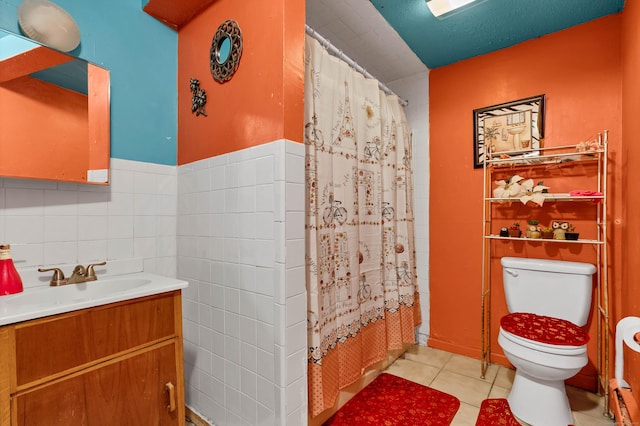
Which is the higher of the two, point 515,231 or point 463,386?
point 515,231

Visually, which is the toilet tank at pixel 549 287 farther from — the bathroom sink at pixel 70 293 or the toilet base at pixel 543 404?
the bathroom sink at pixel 70 293

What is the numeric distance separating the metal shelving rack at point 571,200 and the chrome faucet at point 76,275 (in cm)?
232

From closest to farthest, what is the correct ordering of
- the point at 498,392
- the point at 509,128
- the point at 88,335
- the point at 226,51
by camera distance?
the point at 88,335
the point at 226,51
the point at 498,392
the point at 509,128

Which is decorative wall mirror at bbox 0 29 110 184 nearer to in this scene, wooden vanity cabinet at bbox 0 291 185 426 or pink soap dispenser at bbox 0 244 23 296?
pink soap dispenser at bbox 0 244 23 296

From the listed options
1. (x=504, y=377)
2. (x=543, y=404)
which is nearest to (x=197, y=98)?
(x=543, y=404)

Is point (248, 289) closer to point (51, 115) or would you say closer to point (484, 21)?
point (51, 115)

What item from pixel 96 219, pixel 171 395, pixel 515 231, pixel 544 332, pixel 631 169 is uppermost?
pixel 631 169

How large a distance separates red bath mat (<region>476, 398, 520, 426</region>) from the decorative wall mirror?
2365mm

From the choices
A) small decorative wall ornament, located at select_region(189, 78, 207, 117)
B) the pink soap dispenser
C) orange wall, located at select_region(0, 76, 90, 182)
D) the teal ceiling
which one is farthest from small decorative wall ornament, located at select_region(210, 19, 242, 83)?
the pink soap dispenser

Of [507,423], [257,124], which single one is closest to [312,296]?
[257,124]

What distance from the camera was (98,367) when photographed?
3.57 ft

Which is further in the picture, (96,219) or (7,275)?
(96,219)

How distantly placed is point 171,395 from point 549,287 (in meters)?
2.15

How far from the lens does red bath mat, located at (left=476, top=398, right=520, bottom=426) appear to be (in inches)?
62.1
